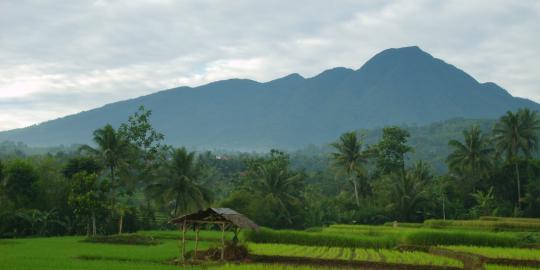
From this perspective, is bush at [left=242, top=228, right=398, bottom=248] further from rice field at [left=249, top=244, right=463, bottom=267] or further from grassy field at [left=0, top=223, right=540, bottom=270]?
rice field at [left=249, top=244, right=463, bottom=267]

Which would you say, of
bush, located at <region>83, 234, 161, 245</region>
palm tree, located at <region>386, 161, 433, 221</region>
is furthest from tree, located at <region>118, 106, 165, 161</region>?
palm tree, located at <region>386, 161, 433, 221</region>

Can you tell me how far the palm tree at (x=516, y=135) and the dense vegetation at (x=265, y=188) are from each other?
0.10m

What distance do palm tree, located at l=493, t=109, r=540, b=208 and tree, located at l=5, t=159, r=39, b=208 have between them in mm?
41864

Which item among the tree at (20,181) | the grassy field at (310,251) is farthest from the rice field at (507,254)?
the tree at (20,181)

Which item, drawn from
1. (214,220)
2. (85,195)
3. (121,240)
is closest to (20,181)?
(85,195)

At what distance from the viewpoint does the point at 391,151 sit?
→ 62688 millimetres

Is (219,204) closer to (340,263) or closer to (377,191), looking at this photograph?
(377,191)

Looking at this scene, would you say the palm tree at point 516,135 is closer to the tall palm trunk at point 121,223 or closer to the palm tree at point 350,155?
the palm tree at point 350,155

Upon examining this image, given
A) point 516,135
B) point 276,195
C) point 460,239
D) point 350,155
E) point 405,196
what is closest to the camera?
point 460,239

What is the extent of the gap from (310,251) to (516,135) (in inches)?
1333

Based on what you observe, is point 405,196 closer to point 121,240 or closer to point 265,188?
point 265,188

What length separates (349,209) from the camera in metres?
52.8

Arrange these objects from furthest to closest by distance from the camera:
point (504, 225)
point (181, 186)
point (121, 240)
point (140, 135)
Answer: point (140, 135) → point (181, 186) → point (504, 225) → point (121, 240)

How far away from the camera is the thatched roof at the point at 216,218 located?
2438cm
